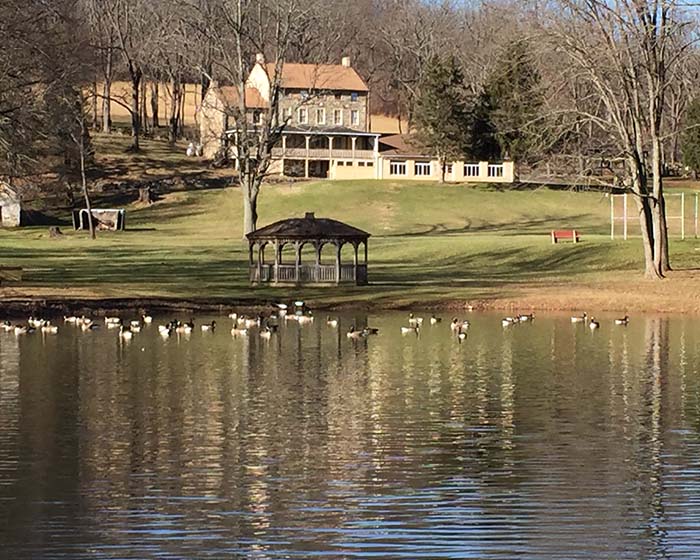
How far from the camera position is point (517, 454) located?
21.2 metres

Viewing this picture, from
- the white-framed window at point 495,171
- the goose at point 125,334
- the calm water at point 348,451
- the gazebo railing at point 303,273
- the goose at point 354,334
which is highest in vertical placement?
the white-framed window at point 495,171

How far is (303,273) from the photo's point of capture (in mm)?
51594

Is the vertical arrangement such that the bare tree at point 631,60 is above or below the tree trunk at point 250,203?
above

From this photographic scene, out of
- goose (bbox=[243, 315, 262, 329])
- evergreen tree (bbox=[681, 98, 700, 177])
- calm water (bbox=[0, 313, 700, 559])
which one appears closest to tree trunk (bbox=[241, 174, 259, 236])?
goose (bbox=[243, 315, 262, 329])

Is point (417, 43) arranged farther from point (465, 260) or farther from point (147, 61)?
point (465, 260)

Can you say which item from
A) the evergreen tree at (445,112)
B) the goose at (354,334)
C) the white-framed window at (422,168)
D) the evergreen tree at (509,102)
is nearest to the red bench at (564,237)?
the evergreen tree at (509,102)

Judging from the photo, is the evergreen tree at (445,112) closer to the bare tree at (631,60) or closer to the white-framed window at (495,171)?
the white-framed window at (495,171)

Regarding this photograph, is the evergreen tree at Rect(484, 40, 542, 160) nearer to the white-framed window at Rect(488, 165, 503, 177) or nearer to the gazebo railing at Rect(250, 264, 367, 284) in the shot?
the white-framed window at Rect(488, 165, 503, 177)

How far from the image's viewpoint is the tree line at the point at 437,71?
161ft

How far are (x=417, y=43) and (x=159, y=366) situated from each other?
115 metres

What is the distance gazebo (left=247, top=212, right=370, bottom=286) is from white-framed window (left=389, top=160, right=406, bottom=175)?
57.0m

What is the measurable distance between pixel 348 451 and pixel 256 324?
18.1 meters

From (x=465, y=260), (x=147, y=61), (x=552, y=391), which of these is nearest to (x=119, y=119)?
(x=147, y=61)

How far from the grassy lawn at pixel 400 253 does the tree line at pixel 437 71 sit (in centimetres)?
362
